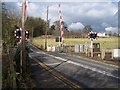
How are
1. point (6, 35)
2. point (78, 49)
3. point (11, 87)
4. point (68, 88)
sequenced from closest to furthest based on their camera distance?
point (11, 87)
point (6, 35)
point (68, 88)
point (78, 49)

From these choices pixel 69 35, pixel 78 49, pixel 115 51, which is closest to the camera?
pixel 115 51

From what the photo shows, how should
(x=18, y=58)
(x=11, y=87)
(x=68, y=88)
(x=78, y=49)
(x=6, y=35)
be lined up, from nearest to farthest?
1. (x=11, y=87)
2. (x=6, y=35)
3. (x=68, y=88)
4. (x=18, y=58)
5. (x=78, y=49)

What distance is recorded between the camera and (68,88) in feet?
54.0

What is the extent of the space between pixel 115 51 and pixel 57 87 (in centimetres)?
2421

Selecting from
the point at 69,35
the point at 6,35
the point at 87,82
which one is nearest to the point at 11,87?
the point at 6,35

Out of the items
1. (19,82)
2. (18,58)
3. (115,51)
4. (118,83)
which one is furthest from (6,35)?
(115,51)

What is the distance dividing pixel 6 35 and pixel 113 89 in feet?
18.6

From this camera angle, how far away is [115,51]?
40.1 m

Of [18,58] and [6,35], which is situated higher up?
[6,35]

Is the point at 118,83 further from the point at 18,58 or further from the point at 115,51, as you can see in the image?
the point at 115,51

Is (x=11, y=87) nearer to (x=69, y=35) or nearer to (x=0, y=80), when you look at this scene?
(x=0, y=80)

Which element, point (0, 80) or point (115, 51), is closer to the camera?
point (0, 80)

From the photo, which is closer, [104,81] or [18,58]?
[104,81]

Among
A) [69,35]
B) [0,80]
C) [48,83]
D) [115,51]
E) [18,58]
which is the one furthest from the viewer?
[69,35]
